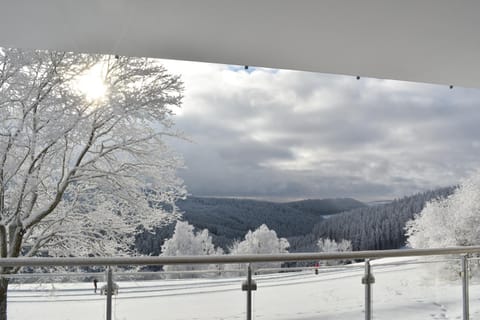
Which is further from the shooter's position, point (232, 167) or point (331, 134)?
point (331, 134)

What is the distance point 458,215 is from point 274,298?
1266cm

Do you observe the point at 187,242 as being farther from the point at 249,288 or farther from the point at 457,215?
the point at 249,288

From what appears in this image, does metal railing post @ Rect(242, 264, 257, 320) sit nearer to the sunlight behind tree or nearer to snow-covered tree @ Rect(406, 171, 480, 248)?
the sunlight behind tree

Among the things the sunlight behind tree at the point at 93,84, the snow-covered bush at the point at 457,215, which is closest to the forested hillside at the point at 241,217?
the snow-covered bush at the point at 457,215

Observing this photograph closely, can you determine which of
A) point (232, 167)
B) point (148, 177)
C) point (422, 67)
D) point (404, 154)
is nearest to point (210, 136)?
point (232, 167)

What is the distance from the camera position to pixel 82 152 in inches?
368

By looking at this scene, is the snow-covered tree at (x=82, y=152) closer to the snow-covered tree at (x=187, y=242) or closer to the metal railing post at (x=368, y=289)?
the snow-covered tree at (x=187, y=242)

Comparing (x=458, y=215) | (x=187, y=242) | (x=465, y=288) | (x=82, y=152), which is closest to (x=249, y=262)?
(x=465, y=288)

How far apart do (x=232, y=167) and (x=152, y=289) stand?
411 inches

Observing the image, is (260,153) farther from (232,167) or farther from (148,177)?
(148,177)

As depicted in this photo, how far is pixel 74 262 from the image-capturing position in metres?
2.44

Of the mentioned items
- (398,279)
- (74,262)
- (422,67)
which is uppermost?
(422,67)

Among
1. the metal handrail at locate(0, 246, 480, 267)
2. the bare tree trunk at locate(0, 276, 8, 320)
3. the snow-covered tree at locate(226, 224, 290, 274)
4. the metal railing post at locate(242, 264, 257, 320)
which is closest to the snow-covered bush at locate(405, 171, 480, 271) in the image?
the snow-covered tree at locate(226, 224, 290, 274)

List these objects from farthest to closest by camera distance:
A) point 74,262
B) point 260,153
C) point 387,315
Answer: point 260,153 → point 387,315 → point 74,262
